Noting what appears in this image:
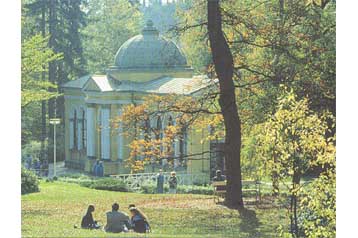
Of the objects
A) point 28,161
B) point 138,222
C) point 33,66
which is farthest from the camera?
point 28,161

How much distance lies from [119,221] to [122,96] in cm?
168

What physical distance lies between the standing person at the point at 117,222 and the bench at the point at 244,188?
141cm

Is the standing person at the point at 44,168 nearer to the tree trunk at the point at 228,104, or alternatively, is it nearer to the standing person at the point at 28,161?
the standing person at the point at 28,161

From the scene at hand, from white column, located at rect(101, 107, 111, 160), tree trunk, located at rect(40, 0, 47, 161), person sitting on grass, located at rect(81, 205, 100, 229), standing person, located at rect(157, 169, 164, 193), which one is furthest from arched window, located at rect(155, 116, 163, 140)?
person sitting on grass, located at rect(81, 205, 100, 229)

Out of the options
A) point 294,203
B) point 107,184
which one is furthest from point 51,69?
point 294,203

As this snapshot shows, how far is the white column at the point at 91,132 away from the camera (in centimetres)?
1136

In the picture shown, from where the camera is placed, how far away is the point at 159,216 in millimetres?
10914

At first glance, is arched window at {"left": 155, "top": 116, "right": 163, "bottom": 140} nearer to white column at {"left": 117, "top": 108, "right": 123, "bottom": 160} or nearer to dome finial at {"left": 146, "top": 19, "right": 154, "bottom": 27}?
white column at {"left": 117, "top": 108, "right": 123, "bottom": 160}

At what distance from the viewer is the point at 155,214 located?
10.9m

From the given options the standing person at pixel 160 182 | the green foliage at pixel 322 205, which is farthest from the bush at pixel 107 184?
the green foliage at pixel 322 205

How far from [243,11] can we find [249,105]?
1140mm

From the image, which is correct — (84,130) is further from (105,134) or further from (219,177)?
(219,177)
